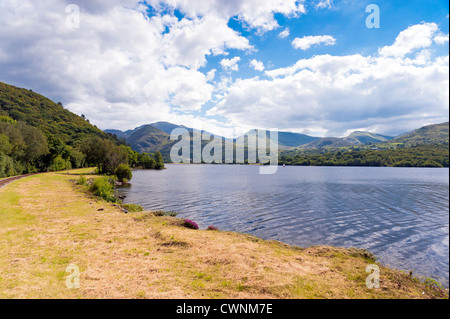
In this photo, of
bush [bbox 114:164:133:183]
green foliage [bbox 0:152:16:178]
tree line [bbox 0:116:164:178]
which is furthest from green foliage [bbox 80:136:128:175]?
green foliage [bbox 0:152:16:178]

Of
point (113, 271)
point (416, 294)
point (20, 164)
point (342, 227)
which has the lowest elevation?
point (342, 227)

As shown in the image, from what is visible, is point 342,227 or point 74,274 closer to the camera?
point 74,274

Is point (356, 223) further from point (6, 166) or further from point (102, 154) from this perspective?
point (102, 154)

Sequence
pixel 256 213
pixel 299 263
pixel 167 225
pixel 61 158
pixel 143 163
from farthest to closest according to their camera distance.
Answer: pixel 143 163 → pixel 61 158 → pixel 256 213 → pixel 167 225 → pixel 299 263

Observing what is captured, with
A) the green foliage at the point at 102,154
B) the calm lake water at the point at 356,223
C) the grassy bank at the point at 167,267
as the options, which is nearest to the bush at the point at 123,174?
the green foliage at the point at 102,154

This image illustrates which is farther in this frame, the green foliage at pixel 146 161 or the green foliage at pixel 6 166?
the green foliage at pixel 146 161

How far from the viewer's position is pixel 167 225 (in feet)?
81.1

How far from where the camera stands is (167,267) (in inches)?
537

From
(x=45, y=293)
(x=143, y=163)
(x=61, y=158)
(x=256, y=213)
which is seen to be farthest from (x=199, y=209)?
(x=143, y=163)

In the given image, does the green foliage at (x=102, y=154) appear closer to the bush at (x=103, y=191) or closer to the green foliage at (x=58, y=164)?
the green foliage at (x=58, y=164)

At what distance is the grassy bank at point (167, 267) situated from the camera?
35.6 feet
